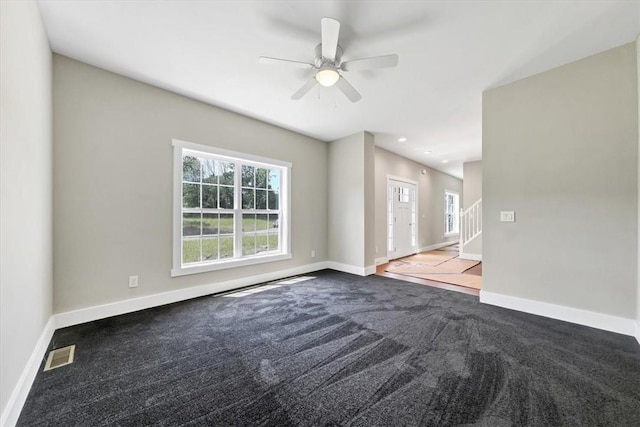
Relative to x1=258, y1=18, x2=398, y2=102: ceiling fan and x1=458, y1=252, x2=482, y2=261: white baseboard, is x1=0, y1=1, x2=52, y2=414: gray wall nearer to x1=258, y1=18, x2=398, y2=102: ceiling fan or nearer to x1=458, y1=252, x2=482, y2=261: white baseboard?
x1=258, y1=18, x2=398, y2=102: ceiling fan

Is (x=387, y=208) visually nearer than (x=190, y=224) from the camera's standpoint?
No

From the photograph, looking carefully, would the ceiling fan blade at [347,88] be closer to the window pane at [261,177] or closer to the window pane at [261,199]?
the window pane at [261,177]

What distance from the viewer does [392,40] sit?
2.27 meters

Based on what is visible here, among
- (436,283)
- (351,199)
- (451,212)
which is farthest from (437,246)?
(351,199)

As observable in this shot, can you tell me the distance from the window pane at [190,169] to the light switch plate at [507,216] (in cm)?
406

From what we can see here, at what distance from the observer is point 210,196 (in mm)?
3723

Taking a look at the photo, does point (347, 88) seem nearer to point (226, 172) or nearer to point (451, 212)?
point (226, 172)

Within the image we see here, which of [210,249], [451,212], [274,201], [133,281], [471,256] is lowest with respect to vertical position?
[471,256]

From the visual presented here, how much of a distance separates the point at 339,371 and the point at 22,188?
2444mm

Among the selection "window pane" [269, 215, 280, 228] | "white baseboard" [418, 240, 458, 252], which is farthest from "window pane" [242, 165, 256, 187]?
"white baseboard" [418, 240, 458, 252]

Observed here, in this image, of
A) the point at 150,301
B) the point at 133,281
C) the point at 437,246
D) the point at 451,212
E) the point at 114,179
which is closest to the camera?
the point at 114,179

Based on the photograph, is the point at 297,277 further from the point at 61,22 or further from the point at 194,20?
the point at 61,22

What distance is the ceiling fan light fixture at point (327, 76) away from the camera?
2283 mm

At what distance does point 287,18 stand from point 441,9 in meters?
1.20
